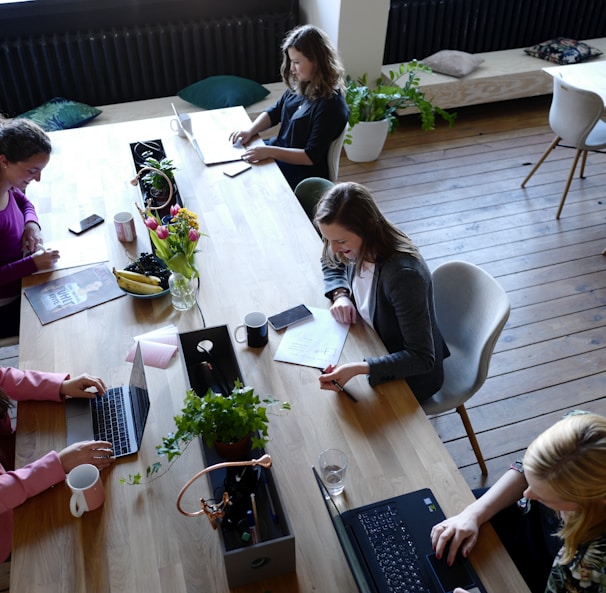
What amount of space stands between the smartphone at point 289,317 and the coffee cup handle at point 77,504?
0.83 m

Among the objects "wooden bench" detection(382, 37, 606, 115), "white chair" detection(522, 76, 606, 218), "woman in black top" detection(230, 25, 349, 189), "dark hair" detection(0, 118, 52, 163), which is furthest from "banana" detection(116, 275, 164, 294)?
"wooden bench" detection(382, 37, 606, 115)

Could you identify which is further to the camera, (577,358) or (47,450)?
(577,358)

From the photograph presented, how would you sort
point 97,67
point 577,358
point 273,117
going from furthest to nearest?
1. point 97,67
2. point 273,117
3. point 577,358

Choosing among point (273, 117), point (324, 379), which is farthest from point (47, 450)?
point (273, 117)

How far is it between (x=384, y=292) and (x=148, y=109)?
321 centimetres

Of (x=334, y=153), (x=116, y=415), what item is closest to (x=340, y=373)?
(x=116, y=415)

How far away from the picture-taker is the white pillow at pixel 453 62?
193 inches

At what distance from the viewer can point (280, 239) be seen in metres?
2.54

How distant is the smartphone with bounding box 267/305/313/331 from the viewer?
2.09 m

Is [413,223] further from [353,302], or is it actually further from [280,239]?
[353,302]

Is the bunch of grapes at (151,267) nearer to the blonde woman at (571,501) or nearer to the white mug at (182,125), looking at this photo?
the white mug at (182,125)

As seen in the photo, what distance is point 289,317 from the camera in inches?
83.2

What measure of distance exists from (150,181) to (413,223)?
1.90 metres

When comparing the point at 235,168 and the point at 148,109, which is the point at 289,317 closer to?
the point at 235,168
